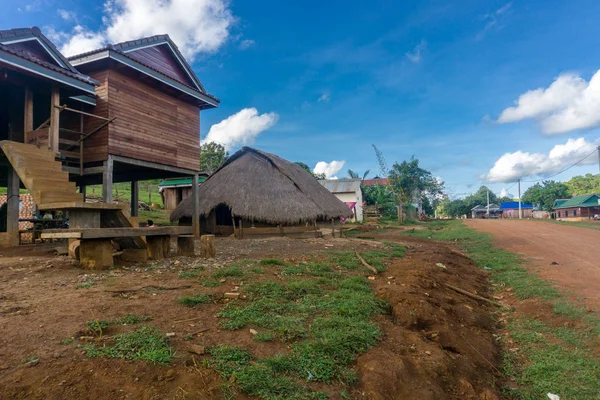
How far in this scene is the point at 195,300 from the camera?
169 inches

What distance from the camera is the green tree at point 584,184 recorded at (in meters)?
73.8

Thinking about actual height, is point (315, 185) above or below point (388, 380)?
above

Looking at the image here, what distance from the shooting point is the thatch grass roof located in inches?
653

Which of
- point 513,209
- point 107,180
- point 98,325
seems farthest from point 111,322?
point 513,209

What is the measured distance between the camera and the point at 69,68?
9.37m

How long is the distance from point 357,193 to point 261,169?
2147 cm

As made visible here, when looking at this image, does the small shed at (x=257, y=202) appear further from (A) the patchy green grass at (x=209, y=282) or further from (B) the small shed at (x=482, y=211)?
(B) the small shed at (x=482, y=211)

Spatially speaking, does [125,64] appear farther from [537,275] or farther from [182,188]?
[182,188]

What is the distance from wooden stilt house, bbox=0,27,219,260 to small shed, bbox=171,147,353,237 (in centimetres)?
308

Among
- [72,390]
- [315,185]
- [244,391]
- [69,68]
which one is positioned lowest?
[244,391]

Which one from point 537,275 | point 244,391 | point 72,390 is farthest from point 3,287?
point 537,275

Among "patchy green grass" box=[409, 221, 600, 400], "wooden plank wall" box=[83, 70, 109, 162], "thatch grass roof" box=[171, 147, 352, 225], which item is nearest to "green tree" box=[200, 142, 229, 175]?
"thatch grass roof" box=[171, 147, 352, 225]

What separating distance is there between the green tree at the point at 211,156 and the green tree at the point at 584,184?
74128mm

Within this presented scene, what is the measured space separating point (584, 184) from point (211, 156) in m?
80.3
